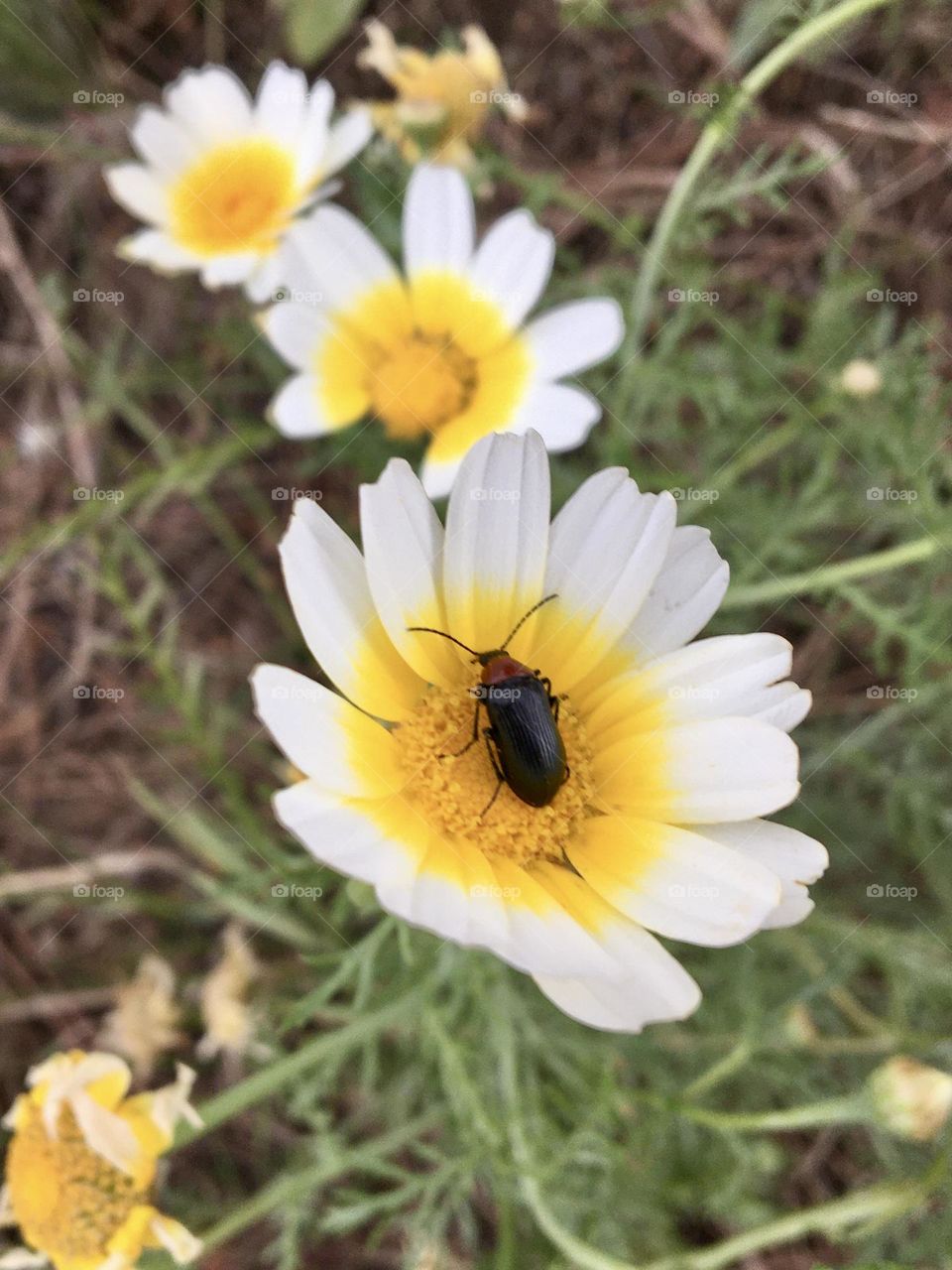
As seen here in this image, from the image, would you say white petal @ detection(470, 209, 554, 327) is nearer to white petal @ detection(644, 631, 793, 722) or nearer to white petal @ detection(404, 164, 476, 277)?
white petal @ detection(404, 164, 476, 277)

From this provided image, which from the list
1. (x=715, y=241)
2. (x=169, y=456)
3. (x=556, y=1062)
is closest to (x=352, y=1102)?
(x=556, y=1062)

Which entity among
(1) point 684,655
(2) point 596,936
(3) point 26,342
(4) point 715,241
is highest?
(4) point 715,241

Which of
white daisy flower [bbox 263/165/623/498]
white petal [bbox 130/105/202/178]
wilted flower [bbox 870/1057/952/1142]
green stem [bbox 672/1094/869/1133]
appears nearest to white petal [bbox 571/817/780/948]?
green stem [bbox 672/1094/869/1133]

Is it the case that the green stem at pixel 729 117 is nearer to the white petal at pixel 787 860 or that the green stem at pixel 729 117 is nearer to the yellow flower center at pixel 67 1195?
the white petal at pixel 787 860

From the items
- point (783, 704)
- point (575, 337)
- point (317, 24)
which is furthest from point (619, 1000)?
point (317, 24)

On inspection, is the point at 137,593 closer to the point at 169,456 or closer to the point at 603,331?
the point at 169,456

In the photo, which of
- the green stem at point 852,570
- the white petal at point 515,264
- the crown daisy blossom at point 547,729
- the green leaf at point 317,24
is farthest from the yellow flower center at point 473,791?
the green leaf at point 317,24
